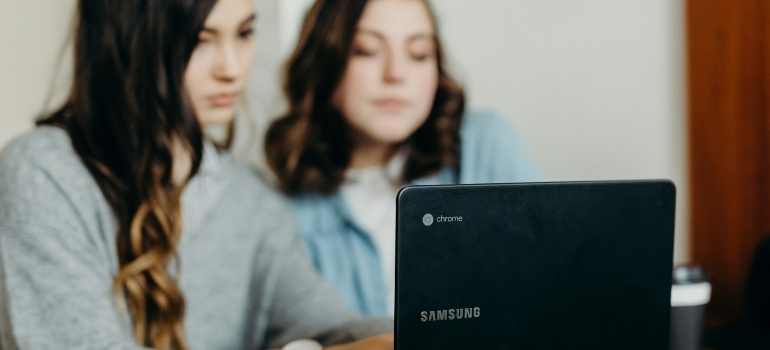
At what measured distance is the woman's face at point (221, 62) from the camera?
3.72ft

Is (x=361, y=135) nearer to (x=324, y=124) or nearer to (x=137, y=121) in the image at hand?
(x=324, y=124)

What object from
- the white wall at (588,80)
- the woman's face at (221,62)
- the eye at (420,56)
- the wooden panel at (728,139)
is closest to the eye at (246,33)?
the woman's face at (221,62)

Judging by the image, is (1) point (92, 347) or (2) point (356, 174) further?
(2) point (356, 174)

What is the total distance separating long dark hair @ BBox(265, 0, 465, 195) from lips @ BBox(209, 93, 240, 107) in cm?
9

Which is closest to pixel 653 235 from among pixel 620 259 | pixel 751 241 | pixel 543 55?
pixel 620 259

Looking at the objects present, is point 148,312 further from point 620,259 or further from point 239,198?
point 620,259

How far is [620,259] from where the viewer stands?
0.61 m

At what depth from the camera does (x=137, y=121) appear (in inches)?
41.8

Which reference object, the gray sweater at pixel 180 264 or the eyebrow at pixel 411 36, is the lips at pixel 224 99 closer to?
the gray sweater at pixel 180 264

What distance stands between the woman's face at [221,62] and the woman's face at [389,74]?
0.20 meters

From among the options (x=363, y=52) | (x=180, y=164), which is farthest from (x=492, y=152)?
(x=180, y=164)

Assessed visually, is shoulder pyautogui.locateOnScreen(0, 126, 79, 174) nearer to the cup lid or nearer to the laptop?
the laptop

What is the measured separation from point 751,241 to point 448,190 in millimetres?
1233

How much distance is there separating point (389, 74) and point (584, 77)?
473 mm
